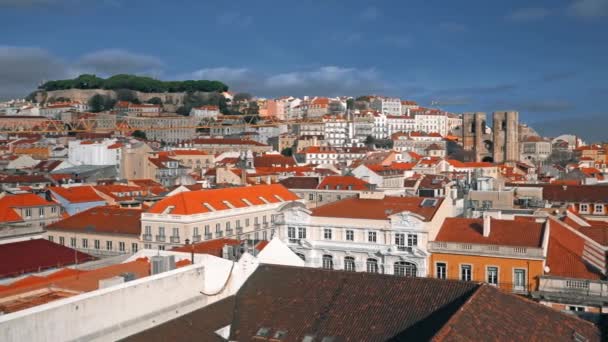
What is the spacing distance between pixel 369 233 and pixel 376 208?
240cm

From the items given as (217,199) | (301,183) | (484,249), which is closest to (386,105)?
(301,183)

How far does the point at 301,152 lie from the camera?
127 meters

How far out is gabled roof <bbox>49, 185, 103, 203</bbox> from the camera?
179ft

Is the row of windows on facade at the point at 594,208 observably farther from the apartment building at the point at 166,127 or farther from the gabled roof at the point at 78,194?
the apartment building at the point at 166,127

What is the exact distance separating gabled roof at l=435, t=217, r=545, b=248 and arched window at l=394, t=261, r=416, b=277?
201 cm

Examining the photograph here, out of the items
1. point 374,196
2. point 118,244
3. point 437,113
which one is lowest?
point 118,244

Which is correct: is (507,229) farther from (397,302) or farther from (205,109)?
(205,109)

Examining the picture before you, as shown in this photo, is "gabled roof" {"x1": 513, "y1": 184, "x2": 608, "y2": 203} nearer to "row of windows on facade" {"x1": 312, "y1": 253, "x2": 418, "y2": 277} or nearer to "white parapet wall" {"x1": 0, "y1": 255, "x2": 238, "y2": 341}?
"row of windows on facade" {"x1": 312, "y1": 253, "x2": 418, "y2": 277}

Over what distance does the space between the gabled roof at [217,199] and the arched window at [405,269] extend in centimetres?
1713

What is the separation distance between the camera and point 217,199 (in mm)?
47438

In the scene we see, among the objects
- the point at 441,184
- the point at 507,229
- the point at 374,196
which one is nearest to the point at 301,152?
the point at 441,184

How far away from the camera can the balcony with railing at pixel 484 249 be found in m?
28.2

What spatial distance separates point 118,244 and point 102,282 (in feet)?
82.9

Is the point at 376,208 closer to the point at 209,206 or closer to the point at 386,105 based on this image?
the point at 209,206
